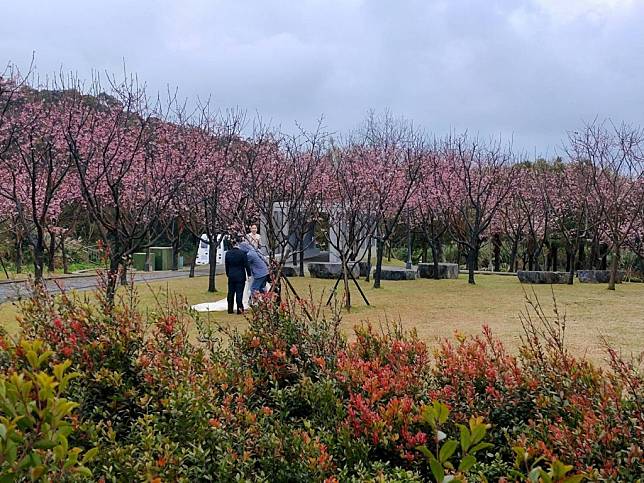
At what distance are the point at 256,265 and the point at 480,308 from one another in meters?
4.66

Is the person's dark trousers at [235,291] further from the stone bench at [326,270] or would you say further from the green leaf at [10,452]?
the green leaf at [10,452]

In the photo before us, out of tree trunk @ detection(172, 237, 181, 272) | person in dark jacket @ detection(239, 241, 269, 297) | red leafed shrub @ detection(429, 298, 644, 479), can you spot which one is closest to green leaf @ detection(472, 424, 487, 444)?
red leafed shrub @ detection(429, 298, 644, 479)

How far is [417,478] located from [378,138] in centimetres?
2771

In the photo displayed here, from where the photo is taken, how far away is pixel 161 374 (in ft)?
9.34

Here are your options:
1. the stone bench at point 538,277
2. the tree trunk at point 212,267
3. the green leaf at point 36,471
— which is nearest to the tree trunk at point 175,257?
the tree trunk at point 212,267

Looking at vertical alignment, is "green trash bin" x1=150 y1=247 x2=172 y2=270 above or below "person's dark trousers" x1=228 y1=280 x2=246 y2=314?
above

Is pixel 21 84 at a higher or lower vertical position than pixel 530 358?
higher

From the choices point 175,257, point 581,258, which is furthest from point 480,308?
point 175,257

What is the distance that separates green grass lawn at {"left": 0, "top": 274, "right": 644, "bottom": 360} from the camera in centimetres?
971

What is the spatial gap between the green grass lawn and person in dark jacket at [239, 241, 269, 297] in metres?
Result: 0.70

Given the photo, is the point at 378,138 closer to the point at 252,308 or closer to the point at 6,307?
the point at 6,307

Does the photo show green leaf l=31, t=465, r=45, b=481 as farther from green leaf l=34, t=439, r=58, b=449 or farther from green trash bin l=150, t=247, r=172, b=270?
green trash bin l=150, t=247, r=172, b=270

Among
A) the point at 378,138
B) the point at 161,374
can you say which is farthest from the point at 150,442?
the point at 378,138

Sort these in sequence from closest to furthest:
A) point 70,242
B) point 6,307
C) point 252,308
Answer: point 252,308 < point 6,307 < point 70,242
